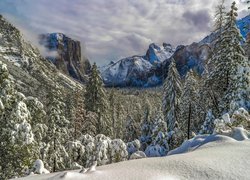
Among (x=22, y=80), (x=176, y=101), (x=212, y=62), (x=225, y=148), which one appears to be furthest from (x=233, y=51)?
(x=22, y=80)

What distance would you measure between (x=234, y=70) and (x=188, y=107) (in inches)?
463

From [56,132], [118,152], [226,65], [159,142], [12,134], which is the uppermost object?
[226,65]

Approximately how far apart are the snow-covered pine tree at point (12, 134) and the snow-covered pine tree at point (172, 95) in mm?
21858

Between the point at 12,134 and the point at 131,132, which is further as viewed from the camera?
the point at 131,132

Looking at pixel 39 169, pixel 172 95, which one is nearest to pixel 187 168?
pixel 39 169

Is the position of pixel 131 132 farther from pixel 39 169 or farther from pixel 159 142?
pixel 39 169

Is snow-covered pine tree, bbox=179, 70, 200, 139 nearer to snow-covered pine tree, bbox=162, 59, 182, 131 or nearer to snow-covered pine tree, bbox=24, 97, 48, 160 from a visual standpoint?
snow-covered pine tree, bbox=162, 59, 182, 131

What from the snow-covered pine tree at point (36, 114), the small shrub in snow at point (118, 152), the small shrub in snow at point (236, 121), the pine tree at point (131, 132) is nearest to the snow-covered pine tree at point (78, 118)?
the snow-covered pine tree at point (36, 114)

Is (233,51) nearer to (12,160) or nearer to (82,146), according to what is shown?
(82,146)

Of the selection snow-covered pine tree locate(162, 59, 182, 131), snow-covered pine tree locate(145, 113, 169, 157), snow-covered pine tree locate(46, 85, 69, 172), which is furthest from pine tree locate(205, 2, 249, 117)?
snow-covered pine tree locate(46, 85, 69, 172)

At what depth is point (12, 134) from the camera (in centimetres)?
1441

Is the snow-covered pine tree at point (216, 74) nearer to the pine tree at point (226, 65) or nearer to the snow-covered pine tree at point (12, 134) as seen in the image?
the pine tree at point (226, 65)

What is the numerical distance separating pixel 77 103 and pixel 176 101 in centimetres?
1214

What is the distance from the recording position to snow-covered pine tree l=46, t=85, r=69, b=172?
22.5 m
